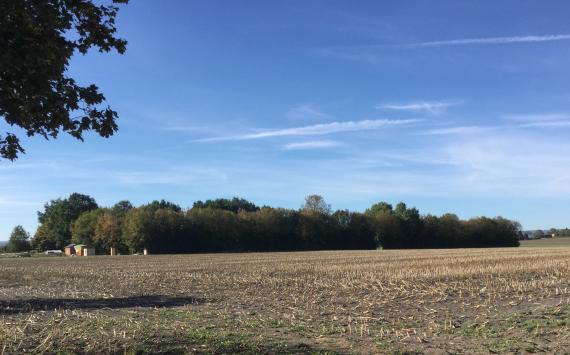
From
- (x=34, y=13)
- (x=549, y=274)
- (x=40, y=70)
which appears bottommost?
(x=549, y=274)

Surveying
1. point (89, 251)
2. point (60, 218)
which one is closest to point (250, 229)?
point (89, 251)

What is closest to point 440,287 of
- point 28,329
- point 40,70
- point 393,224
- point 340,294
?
point 340,294

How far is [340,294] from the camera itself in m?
22.0

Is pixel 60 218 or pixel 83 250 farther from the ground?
pixel 60 218

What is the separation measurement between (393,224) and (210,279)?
106 m

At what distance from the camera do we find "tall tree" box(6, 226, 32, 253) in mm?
138750

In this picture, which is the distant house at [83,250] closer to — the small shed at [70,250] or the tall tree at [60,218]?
the small shed at [70,250]

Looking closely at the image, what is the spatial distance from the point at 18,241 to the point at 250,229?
6597 cm

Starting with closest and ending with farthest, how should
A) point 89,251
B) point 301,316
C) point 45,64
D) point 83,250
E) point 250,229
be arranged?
1. point 45,64
2. point 301,316
3. point 89,251
4. point 83,250
5. point 250,229

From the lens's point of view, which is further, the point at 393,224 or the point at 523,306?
the point at 393,224

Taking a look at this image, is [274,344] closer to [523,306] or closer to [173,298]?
[523,306]

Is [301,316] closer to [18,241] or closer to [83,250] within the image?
[83,250]

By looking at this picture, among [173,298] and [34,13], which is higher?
[34,13]

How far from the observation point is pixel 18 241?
140 metres
